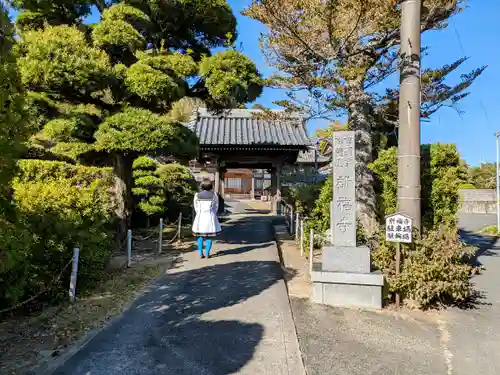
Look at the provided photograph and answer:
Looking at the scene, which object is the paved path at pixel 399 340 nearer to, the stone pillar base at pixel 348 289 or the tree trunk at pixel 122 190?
the stone pillar base at pixel 348 289

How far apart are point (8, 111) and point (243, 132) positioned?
15784 mm

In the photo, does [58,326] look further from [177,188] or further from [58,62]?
[177,188]

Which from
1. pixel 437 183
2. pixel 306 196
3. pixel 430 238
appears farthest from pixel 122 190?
pixel 437 183

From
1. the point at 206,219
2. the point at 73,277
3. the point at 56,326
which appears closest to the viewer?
the point at 56,326

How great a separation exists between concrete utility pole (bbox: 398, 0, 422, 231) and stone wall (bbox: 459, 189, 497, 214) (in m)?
24.4

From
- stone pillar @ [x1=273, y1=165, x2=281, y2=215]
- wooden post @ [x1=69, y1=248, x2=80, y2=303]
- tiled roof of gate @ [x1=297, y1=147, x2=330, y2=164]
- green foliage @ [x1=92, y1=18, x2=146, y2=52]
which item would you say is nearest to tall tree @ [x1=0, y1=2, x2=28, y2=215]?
wooden post @ [x1=69, y1=248, x2=80, y2=303]

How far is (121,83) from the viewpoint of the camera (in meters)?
7.88

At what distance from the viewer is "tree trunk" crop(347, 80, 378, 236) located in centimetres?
754

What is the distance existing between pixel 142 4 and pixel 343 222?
694 cm

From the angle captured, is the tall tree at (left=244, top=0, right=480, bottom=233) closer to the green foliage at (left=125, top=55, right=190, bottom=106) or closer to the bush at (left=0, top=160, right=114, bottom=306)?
the green foliage at (left=125, top=55, right=190, bottom=106)

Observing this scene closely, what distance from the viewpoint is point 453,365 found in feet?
11.5

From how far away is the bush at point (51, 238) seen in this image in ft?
13.1

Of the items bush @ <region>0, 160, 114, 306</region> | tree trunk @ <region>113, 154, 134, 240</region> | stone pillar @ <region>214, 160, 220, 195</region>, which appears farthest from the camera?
stone pillar @ <region>214, 160, 220, 195</region>

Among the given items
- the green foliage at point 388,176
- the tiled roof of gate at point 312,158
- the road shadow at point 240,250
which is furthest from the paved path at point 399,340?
the tiled roof of gate at point 312,158
